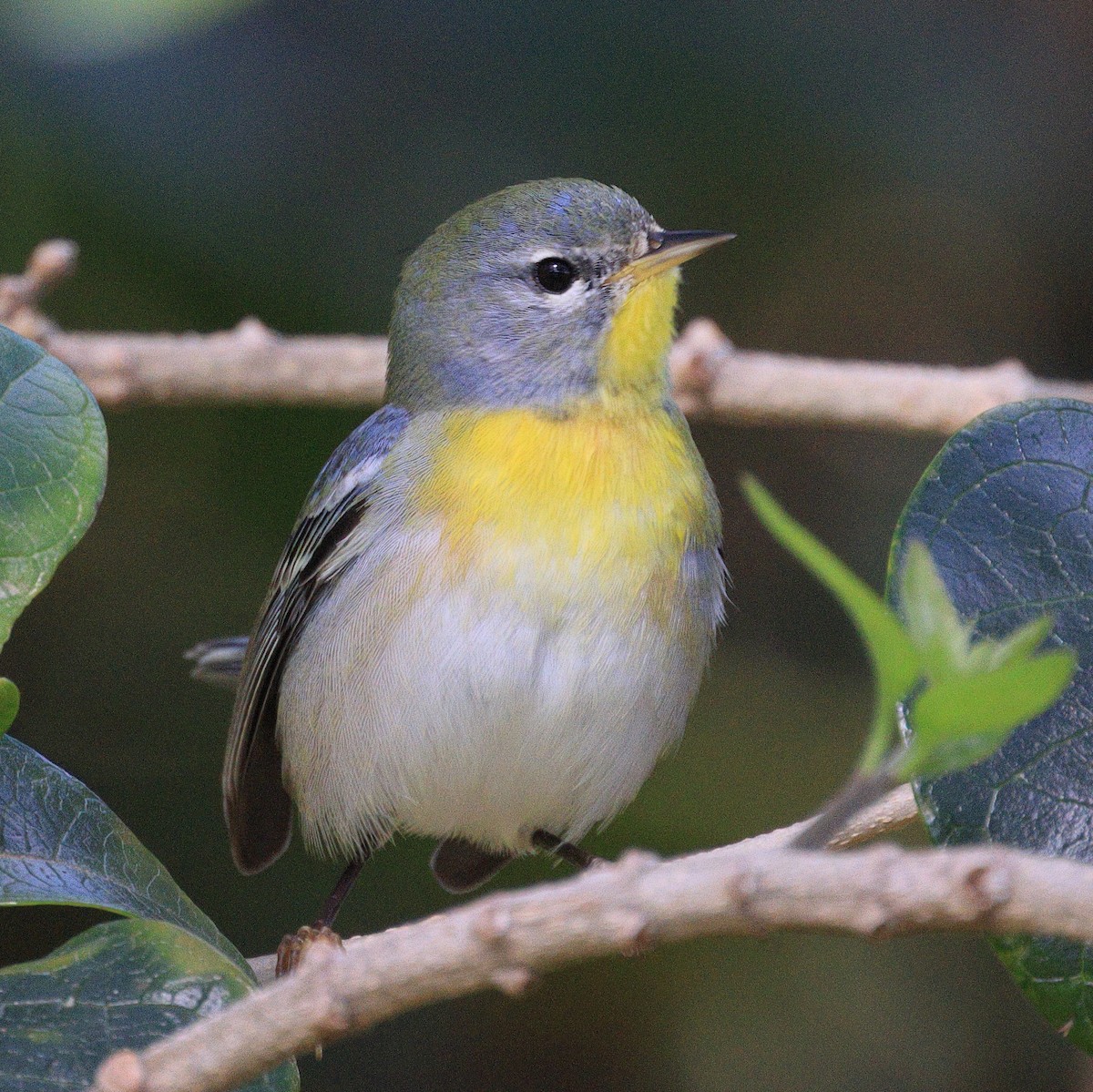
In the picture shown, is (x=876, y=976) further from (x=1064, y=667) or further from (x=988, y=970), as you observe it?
(x=1064, y=667)

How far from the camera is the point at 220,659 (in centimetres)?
345

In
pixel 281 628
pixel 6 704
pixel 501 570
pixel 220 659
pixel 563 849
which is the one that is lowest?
pixel 563 849

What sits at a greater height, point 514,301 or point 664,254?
point 664,254

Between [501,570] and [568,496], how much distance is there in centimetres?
19

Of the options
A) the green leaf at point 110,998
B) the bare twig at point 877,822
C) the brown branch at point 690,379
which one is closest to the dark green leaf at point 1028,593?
the bare twig at point 877,822

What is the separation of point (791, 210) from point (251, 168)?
1.78 meters

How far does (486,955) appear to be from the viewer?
0.98 m

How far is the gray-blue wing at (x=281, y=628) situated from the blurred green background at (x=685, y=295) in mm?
916

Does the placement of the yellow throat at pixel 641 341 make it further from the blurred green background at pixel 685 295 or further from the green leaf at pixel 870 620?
the green leaf at pixel 870 620

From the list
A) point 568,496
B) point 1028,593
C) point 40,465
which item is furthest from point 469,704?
point 1028,593

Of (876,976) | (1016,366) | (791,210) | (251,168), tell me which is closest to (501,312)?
(1016,366)

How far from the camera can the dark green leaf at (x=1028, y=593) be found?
1.54 m

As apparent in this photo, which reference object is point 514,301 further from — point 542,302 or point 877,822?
point 877,822

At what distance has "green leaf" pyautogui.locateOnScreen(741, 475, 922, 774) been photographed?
0.84 metres
